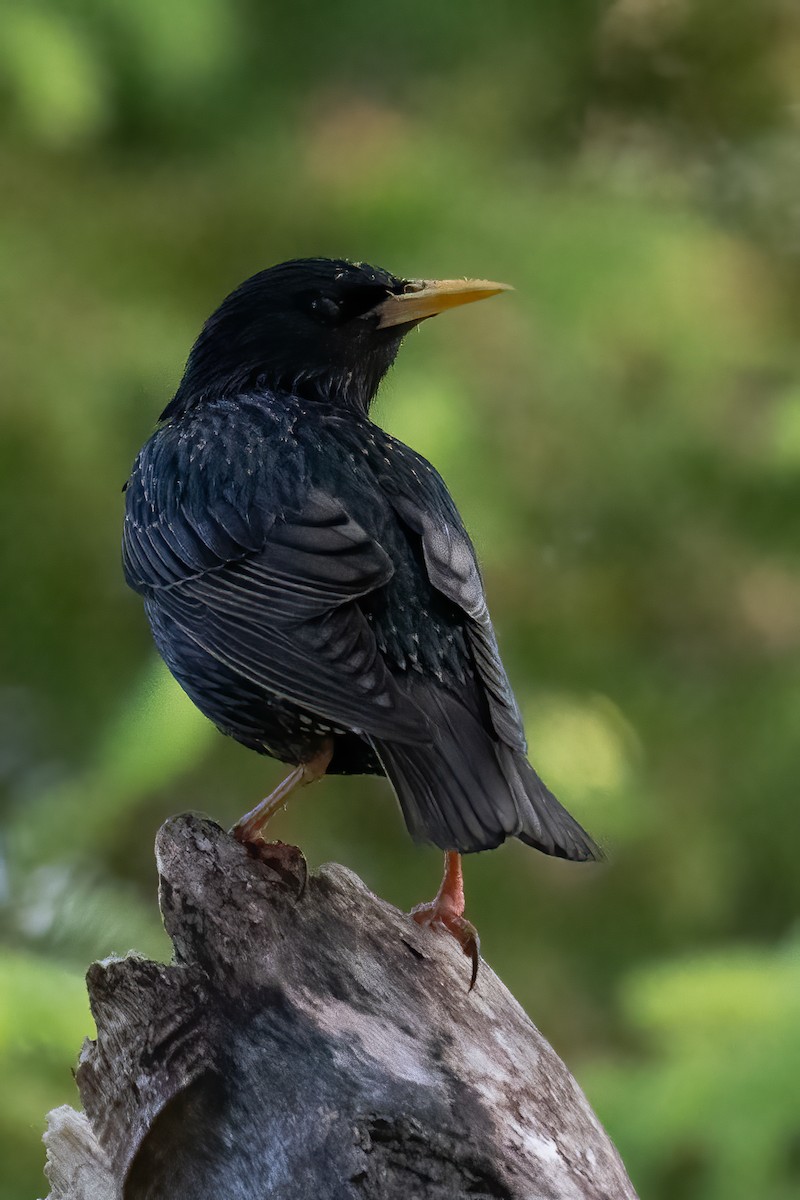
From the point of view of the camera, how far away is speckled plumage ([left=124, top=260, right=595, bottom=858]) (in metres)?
2.18

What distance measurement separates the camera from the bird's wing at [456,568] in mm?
2379

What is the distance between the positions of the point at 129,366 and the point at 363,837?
1687 mm

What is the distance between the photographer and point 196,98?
13.8 feet

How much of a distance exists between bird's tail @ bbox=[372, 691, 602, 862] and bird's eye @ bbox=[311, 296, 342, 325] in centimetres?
98

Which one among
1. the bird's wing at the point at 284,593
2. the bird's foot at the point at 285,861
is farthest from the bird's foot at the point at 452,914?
the bird's wing at the point at 284,593

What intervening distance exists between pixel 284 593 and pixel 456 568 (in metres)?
0.32

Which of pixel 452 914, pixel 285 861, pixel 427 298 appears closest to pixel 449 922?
pixel 452 914

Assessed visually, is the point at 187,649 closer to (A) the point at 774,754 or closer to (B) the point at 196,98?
(B) the point at 196,98

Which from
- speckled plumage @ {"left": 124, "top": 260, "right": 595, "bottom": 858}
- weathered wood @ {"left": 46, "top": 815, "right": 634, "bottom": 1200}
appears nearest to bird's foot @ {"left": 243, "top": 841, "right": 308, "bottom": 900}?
weathered wood @ {"left": 46, "top": 815, "right": 634, "bottom": 1200}

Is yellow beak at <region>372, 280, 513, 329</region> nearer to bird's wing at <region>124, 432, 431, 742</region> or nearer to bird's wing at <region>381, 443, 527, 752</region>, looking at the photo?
bird's wing at <region>381, 443, 527, 752</region>

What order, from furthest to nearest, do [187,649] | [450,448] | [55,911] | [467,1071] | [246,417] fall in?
1. [450,448]
2. [55,911]
3. [246,417]
4. [187,649]
5. [467,1071]

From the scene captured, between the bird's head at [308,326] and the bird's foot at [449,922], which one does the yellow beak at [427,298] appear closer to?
the bird's head at [308,326]

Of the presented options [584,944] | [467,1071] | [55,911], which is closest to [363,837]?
[584,944]

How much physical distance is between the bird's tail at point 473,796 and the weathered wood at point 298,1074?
29cm
